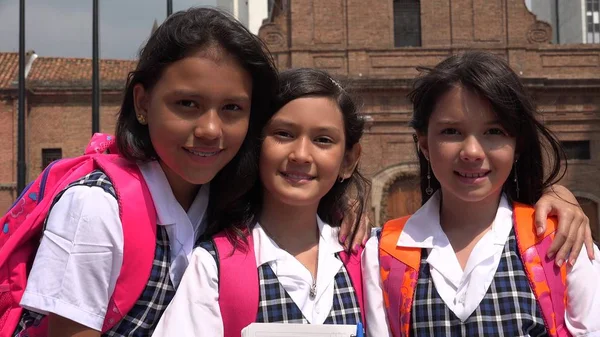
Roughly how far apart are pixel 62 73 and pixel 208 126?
73.7 feet

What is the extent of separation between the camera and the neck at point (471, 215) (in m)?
2.86

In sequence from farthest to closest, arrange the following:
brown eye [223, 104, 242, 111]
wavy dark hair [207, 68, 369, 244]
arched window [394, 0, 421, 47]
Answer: arched window [394, 0, 421, 47]
wavy dark hair [207, 68, 369, 244]
brown eye [223, 104, 242, 111]

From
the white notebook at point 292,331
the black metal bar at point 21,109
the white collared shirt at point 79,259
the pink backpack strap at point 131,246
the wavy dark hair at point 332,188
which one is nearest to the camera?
the white notebook at point 292,331

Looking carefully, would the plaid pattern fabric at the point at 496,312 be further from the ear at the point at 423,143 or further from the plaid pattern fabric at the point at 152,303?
the plaid pattern fabric at the point at 152,303

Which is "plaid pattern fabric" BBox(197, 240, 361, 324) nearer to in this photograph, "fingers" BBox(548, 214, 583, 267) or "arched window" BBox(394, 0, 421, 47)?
"fingers" BBox(548, 214, 583, 267)

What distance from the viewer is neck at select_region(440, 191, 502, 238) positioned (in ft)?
9.38

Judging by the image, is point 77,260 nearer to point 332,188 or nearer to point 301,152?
point 301,152

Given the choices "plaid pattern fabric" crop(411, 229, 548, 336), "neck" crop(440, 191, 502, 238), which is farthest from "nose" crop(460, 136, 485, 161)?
"plaid pattern fabric" crop(411, 229, 548, 336)

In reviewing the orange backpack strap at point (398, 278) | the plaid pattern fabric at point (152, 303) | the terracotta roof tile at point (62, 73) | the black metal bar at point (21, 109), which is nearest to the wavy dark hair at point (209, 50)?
the plaid pattern fabric at point (152, 303)

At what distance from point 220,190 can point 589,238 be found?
1.43 metres

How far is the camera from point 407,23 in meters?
20.3

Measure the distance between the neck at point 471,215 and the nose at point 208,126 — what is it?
39.5 inches

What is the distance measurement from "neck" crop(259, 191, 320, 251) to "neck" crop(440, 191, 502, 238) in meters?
0.56

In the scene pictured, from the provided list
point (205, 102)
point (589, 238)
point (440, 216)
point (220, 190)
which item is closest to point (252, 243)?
point (220, 190)
